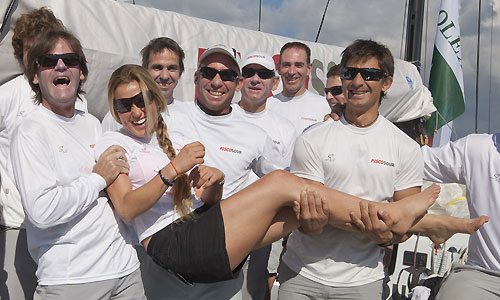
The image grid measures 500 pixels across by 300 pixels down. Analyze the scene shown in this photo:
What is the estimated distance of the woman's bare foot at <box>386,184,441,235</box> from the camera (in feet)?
7.23

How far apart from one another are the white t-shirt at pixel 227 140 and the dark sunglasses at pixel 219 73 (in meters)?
0.18

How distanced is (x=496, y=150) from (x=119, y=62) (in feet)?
8.91

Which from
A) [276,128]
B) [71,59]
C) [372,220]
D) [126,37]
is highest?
[126,37]

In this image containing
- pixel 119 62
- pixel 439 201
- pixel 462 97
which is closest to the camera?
pixel 119 62

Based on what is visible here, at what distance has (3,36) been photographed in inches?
126

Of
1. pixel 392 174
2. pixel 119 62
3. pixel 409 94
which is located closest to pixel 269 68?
pixel 119 62

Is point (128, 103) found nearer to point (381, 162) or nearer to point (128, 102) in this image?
point (128, 102)

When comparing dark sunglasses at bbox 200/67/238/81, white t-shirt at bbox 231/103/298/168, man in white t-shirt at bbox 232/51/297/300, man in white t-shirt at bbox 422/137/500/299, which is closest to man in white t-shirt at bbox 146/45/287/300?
dark sunglasses at bbox 200/67/238/81

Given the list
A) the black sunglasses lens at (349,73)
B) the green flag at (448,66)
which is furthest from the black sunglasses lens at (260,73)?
the green flag at (448,66)

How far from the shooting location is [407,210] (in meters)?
2.22

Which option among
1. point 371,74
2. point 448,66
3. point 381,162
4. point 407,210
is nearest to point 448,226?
point 407,210

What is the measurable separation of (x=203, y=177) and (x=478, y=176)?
4.71 feet

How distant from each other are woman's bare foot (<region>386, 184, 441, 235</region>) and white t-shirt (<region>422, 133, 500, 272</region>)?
0.44m

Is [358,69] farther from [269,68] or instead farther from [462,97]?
[462,97]
